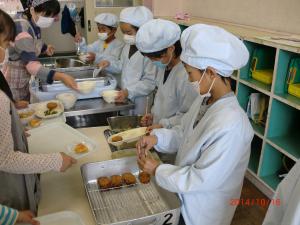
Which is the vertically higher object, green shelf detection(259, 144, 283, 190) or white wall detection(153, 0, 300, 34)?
white wall detection(153, 0, 300, 34)

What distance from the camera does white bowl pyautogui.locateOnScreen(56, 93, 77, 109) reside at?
5.76 feet

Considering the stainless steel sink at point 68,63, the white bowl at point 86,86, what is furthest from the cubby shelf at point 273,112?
the stainless steel sink at point 68,63

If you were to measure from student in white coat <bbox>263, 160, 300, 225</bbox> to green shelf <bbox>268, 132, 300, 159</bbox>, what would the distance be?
983mm

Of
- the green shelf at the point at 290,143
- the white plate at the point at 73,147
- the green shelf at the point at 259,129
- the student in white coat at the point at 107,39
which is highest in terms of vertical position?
the student in white coat at the point at 107,39

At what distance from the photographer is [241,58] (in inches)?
36.3

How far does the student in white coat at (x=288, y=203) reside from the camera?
2.27ft

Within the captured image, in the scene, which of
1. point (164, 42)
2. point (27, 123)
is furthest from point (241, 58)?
point (27, 123)

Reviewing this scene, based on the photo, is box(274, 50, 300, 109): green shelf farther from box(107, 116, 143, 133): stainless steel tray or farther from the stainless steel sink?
the stainless steel sink

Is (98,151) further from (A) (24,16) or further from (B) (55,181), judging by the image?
(A) (24,16)

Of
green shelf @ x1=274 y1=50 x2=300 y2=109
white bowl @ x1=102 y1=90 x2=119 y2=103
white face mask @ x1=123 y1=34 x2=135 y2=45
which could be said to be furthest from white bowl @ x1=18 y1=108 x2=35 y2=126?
green shelf @ x1=274 y1=50 x2=300 y2=109

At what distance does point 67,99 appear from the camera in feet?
5.77

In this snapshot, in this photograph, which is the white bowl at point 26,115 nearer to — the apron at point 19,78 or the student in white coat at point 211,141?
the apron at point 19,78

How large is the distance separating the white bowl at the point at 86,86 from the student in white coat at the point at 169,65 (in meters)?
0.58

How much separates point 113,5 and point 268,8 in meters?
2.68
